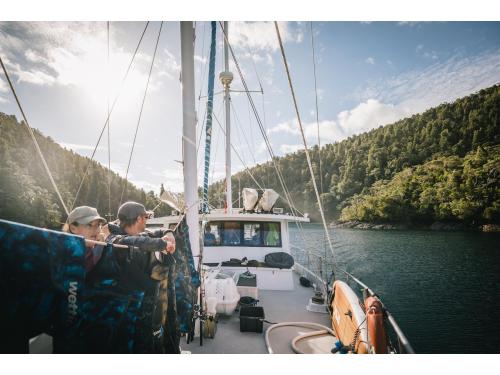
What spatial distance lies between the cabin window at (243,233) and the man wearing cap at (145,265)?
3942mm

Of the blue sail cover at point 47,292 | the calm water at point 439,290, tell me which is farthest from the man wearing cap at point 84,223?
the calm water at point 439,290

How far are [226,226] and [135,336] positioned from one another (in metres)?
4.24

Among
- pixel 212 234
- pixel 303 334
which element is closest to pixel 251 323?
pixel 303 334

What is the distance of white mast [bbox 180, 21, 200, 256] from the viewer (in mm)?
2916

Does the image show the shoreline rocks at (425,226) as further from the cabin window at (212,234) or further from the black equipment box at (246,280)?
the black equipment box at (246,280)

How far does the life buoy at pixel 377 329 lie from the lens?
102 inches

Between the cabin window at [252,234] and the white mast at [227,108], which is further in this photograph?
the white mast at [227,108]

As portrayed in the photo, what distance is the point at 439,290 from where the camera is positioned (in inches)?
491

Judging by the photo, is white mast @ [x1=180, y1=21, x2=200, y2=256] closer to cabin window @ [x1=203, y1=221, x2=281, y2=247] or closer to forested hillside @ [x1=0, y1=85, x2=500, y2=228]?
cabin window @ [x1=203, y1=221, x2=281, y2=247]

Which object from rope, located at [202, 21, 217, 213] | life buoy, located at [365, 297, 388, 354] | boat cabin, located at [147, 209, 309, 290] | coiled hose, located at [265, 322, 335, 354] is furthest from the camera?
boat cabin, located at [147, 209, 309, 290]

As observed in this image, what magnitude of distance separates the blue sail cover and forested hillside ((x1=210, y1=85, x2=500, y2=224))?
1118 centimetres

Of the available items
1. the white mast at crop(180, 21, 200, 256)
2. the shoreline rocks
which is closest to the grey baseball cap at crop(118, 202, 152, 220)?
the white mast at crop(180, 21, 200, 256)
